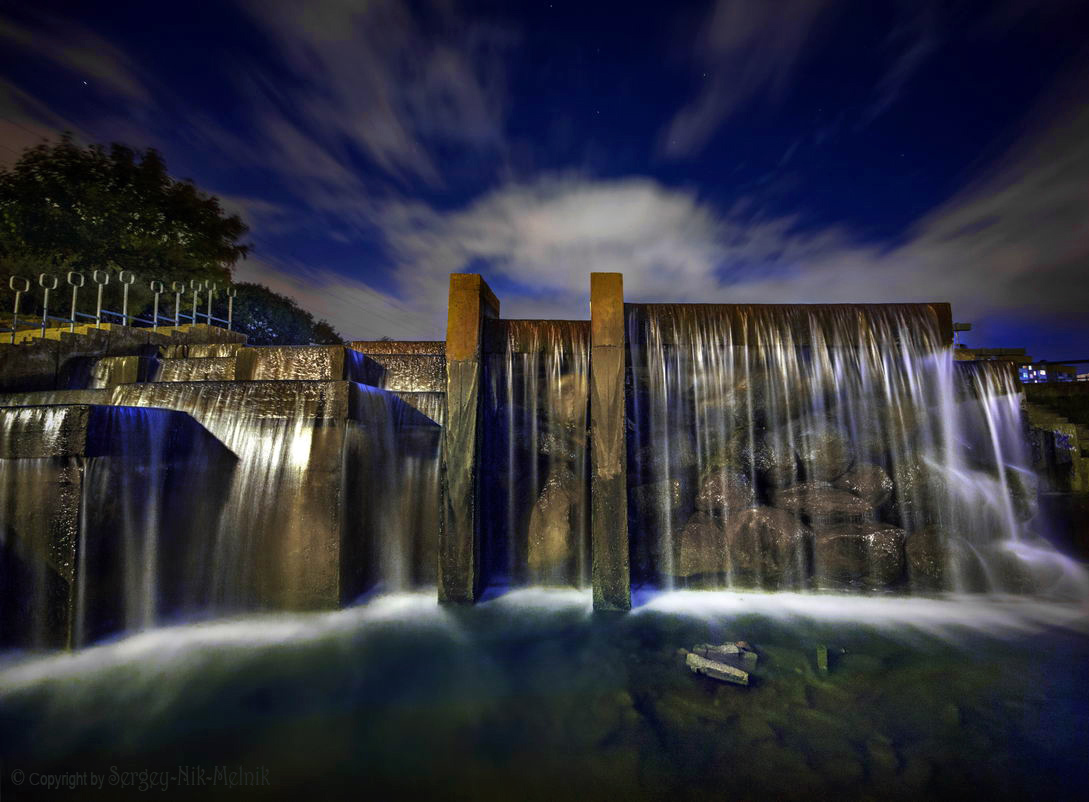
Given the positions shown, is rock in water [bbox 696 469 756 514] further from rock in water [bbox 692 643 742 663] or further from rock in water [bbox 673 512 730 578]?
rock in water [bbox 692 643 742 663]

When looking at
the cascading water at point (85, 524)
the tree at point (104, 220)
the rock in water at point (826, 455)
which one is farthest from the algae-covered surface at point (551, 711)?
the tree at point (104, 220)

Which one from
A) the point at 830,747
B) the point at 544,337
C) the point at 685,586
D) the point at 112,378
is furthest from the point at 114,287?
the point at 830,747

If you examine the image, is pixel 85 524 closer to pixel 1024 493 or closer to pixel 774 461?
pixel 774 461

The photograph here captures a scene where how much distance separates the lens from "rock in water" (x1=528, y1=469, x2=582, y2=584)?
7008mm

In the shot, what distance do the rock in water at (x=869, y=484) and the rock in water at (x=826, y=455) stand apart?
0.15 meters

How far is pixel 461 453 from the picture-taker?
20.7ft

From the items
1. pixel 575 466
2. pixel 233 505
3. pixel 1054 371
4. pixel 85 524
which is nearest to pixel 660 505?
pixel 575 466

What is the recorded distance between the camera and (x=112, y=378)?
27.1 ft

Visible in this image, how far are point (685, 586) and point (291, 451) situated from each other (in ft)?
19.8

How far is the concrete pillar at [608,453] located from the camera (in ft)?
19.9

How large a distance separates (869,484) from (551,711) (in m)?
6.27

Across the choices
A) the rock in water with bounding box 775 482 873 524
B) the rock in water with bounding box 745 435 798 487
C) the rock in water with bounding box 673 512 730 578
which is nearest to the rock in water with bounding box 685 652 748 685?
the rock in water with bounding box 673 512 730 578

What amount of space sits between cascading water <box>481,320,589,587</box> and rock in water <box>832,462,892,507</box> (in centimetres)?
431

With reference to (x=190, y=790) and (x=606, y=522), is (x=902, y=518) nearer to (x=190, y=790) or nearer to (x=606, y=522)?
(x=606, y=522)
